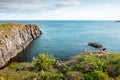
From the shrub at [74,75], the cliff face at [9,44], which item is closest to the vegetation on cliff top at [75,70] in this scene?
the shrub at [74,75]

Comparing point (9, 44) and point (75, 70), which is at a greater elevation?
point (75, 70)

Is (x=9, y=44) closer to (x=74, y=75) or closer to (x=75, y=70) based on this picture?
(x=75, y=70)

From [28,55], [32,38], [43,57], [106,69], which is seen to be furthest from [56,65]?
[32,38]

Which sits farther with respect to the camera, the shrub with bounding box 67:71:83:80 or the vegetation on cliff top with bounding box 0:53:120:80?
the vegetation on cliff top with bounding box 0:53:120:80

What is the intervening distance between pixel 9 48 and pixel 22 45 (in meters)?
19.7

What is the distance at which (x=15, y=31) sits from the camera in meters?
109

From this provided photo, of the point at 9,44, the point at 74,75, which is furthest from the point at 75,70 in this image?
the point at 9,44

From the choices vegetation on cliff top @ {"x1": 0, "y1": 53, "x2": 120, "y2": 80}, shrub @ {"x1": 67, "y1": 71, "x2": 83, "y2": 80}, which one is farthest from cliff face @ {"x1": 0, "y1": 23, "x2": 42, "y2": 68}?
shrub @ {"x1": 67, "y1": 71, "x2": 83, "y2": 80}

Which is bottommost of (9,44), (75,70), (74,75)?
(9,44)

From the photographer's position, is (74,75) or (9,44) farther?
(9,44)

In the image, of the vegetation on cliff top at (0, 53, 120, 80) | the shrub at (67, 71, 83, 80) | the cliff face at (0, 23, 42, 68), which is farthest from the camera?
the cliff face at (0, 23, 42, 68)

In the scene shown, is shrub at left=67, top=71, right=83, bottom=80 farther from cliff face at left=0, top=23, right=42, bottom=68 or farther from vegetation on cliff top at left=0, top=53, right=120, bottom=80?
cliff face at left=0, top=23, right=42, bottom=68

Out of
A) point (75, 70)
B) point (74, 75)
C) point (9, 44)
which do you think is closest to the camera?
point (74, 75)

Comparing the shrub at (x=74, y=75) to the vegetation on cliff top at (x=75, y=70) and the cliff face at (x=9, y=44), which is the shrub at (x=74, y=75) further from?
the cliff face at (x=9, y=44)
